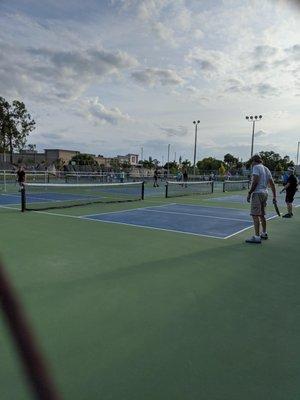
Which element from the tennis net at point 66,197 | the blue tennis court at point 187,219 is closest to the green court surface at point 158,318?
the blue tennis court at point 187,219

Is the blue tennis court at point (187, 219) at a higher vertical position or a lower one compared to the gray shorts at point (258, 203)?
lower

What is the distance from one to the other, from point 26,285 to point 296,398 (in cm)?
339

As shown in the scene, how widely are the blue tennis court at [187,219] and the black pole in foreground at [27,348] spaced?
5.52 m

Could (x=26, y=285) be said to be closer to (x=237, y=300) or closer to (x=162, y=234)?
(x=237, y=300)

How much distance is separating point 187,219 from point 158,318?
784 cm

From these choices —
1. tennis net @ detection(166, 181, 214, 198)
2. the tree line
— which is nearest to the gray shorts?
tennis net @ detection(166, 181, 214, 198)

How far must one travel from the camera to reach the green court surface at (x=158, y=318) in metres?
2.91

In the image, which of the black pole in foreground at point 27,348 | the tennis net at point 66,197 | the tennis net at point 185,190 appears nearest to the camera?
the black pole in foreground at point 27,348

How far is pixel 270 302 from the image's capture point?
4645mm

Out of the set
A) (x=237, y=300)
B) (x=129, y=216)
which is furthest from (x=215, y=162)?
(x=237, y=300)

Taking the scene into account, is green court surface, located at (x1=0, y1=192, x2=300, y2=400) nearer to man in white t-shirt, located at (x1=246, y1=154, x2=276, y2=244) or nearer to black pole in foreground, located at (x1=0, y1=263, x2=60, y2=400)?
black pole in foreground, located at (x1=0, y1=263, x2=60, y2=400)

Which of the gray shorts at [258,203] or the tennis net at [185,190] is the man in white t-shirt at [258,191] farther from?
the tennis net at [185,190]

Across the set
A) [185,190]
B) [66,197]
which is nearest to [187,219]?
[66,197]

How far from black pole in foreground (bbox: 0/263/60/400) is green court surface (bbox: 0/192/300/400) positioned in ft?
0.23
